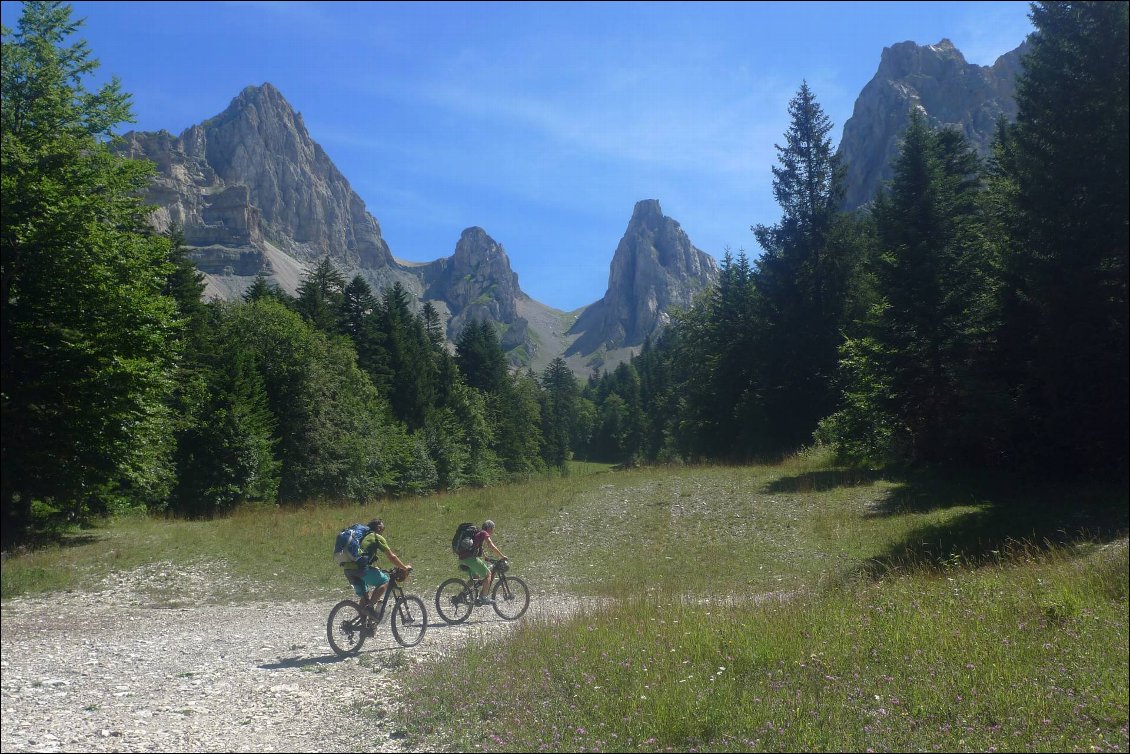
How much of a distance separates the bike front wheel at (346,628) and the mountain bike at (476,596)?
233 centimetres

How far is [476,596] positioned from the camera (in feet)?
42.4

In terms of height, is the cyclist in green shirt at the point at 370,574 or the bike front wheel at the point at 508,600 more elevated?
the cyclist in green shirt at the point at 370,574

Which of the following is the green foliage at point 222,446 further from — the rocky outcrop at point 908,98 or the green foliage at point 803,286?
the rocky outcrop at point 908,98

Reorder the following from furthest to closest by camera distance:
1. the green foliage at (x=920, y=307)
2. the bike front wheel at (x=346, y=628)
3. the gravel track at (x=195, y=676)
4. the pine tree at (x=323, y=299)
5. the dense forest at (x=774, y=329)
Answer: the pine tree at (x=323, y=299) < the green foliage at (x=920, y=307) < the dense forest at (x=774, y=329) < the bike front wheel at (x=346, y=628) < the gravel track at (x=195, y=676)

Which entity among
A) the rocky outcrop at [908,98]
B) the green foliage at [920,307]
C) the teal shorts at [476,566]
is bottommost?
the teal shorts at [476,566]

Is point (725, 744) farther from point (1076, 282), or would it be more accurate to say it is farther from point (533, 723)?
point (1076, 282)

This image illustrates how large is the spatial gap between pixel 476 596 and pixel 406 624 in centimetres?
205

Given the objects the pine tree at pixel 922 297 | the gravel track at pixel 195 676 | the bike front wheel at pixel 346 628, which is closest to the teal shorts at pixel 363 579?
the bike front wheel at pixel 346 628

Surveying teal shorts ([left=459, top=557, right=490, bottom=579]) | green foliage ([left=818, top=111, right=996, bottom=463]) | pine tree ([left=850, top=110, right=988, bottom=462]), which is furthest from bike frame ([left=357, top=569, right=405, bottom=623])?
pine tree ([left=850, top=110, right=988, bottom=462])

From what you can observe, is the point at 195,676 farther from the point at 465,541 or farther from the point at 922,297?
the point at 922,297

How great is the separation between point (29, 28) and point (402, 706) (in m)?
23.8

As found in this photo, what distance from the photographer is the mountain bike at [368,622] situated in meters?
10.4

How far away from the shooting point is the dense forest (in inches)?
544

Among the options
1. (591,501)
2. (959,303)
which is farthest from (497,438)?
(959,303)
